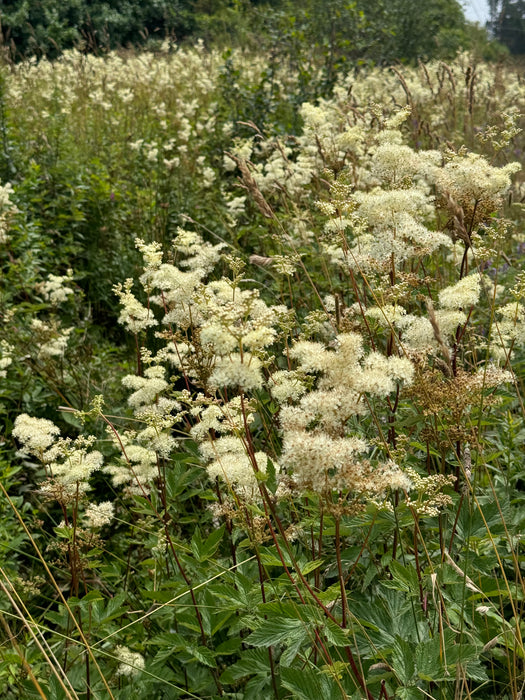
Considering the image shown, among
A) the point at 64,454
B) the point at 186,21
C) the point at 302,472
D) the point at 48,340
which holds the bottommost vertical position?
the point at 48,340

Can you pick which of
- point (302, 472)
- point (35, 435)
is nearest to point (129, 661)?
point (35, 435)

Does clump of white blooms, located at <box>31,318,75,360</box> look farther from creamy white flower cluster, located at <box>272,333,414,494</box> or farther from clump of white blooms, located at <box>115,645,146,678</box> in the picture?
creamy white flower cluster, located at <box>272,333,414,494</box>

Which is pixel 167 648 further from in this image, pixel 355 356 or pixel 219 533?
pixel 355 356

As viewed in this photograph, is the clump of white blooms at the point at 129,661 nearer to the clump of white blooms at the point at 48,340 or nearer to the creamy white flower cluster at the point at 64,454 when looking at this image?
the creamy white flower cluster at the point at 64,454

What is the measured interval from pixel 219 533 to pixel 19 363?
2458 mm

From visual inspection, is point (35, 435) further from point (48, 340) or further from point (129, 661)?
point (48, 340)

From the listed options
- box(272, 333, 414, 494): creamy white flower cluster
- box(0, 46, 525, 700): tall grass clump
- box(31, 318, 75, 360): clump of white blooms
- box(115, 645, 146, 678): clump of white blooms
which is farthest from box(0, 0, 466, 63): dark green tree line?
box(115, 645, 146, 678): clump of white blooms

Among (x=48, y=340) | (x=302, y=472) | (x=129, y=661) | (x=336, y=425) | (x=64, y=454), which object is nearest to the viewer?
(x=302, y=472)

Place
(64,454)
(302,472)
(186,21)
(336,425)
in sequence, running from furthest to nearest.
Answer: (186,21) < (64,454) < (336,425) < (302,472)

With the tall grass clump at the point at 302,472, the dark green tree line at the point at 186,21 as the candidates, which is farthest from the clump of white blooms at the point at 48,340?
the dark green tree line at the point at 186,21

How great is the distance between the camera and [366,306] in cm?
281

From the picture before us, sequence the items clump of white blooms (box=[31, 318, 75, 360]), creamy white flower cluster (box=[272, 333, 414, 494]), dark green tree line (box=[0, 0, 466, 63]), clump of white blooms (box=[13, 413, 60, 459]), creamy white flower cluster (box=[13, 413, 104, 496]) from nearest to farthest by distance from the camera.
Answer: creamy white flower cluster (box=[272, 333, 414, 494])
creamy white flower cluster (box=[13, 413, 104, 496])
clump of white blooms (box=[13, 413, 60, 459])
clump of white blooms (box=[31, 318, 75, 360])
dark green tree line (box=[0, 0, 466, 63])

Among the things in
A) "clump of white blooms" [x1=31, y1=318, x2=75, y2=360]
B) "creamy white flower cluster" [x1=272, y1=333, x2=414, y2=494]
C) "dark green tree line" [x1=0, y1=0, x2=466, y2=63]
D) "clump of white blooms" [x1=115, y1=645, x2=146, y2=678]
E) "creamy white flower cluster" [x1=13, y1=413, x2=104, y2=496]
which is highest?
"dark green tree line" [x1=0, y1=0, x2=466, y2=63]

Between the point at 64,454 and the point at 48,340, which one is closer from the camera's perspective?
the point at 64,454
